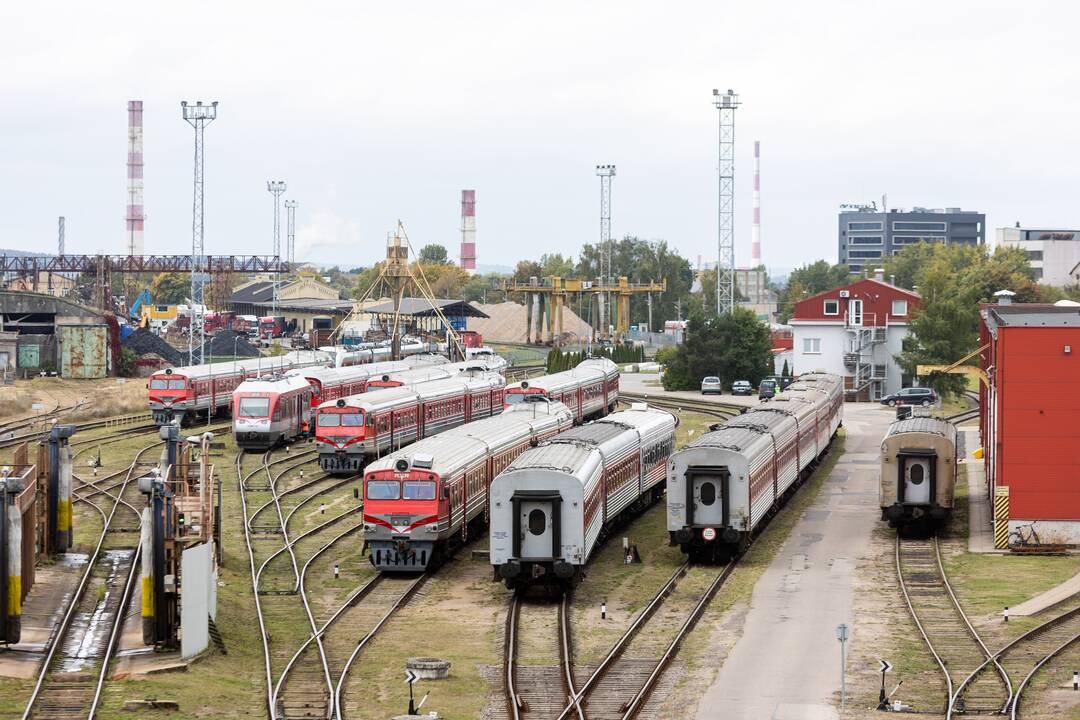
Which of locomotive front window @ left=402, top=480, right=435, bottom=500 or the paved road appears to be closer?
the paved road

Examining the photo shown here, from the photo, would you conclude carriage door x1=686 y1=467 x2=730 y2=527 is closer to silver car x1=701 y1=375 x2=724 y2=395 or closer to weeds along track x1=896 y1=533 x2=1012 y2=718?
weeds along track x1=896 y1=533 x2=1012 y2=718

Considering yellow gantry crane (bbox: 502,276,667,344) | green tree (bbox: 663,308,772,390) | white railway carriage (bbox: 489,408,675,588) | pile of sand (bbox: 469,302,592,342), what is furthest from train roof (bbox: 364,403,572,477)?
pile of sand (bbox: 469,302,592,342)

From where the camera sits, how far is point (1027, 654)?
2666 centimetres

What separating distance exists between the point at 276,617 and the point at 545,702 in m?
8.27

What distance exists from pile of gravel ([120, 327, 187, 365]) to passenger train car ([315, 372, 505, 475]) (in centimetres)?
4434

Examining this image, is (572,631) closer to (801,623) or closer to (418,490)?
(801,623)

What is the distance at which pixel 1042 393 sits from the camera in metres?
37.4

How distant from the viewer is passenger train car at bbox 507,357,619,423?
189 ft

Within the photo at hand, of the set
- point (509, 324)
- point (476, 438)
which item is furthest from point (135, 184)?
point (476, 438)

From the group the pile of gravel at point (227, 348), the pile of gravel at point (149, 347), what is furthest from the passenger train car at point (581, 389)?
the pile of gravel at point (227, 348)

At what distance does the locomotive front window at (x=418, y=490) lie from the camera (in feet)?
106

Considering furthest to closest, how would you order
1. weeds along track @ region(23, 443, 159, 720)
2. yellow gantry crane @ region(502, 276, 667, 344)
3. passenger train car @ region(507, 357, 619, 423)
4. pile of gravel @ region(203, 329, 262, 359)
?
yellow gantry crane @ region(502, 276, 667, 344), pile of gravel @ region(203, 329, 262, 359), passenger train car @ region(507, 357, 619, 423), weeds along track @ region(23, 443, 159, 720)

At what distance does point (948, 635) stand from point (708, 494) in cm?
758

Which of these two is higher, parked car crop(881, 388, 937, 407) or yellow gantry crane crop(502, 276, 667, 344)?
yellow gantry crane crop(502, 276, 667, 344)
